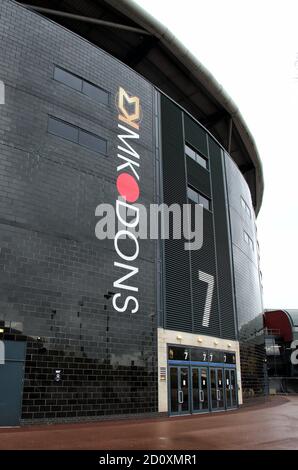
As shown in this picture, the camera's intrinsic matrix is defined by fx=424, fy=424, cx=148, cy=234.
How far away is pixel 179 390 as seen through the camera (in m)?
19.2

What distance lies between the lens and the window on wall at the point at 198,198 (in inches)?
941

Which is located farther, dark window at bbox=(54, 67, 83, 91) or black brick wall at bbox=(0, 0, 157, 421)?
dark window at bbox=(54, 67, 83, 91)

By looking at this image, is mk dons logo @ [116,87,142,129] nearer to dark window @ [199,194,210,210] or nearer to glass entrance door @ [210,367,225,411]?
dark window @ [199,194,210,210]

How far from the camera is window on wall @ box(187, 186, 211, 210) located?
2389 centimetres

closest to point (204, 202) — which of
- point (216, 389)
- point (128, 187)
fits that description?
point (128, 187)

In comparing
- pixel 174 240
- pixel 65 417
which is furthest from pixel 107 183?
pixel 65 417

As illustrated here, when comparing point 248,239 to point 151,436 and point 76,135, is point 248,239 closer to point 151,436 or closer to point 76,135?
point 76,135

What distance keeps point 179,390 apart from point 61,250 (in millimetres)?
8613

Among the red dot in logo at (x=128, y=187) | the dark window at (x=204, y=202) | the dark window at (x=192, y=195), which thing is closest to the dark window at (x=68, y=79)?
the red dot in logo at (x=128, y=187)

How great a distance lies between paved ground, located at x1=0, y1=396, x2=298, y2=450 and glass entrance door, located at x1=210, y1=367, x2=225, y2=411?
22.2 feet

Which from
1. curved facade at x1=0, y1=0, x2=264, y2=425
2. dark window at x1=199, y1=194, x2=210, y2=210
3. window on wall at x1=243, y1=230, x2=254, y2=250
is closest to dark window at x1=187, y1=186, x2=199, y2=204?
curved facade at x1=0, y1=0, x2=264, y2=425

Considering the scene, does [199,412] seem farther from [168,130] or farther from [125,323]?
[168,130]

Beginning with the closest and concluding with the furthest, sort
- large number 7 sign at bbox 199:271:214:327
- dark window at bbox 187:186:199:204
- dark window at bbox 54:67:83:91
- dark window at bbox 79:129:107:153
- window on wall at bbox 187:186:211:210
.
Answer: dark window at bbox 54:67:83:91
dark window at bbox 79:129:107:153
large number 7 sign at bbox 199:271:214:327
dark window at bbox 187:186:199:204
window on wall at bbox 187:186:211:210
